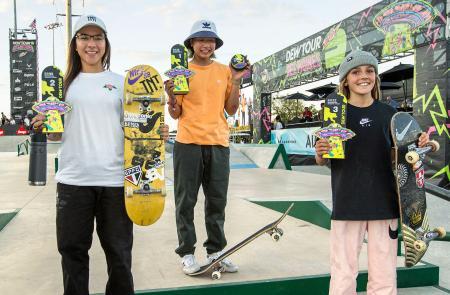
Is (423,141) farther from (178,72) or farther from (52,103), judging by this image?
(52,103)

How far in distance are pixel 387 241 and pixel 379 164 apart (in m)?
0.38

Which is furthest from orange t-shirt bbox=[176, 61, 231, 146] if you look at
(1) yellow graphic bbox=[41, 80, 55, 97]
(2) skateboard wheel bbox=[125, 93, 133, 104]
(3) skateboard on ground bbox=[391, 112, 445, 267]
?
(3) skateboard on ground bbox=[391, 112, 445, 267]

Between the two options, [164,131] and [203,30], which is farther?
[203,30]

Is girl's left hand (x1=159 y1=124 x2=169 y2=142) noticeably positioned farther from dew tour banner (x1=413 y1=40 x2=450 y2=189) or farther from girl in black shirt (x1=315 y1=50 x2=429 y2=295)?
dew tour banner (x1=413 y1=40 x2=450 y2=189)

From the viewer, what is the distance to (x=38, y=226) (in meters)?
4.22

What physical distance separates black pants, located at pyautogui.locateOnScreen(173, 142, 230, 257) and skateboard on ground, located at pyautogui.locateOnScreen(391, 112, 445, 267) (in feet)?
3.56

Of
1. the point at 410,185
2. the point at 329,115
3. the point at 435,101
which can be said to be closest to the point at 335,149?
the point at 329,115

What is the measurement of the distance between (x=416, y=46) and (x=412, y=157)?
844 cm

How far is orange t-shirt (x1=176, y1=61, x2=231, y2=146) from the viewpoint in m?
2.70

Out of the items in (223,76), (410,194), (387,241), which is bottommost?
(387,241)

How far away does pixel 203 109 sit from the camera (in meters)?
2.71

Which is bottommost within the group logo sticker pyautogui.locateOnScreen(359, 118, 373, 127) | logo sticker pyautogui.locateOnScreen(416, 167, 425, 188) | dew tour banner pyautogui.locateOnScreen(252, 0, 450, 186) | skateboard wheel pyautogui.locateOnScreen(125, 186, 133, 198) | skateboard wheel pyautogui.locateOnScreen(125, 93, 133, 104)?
skateboard wheel pyautogui.locateOnScreen(125, 186, 133, 198)

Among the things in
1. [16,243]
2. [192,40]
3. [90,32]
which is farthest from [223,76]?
[16,243]

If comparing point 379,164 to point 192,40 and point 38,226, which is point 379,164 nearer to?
point 192,40
